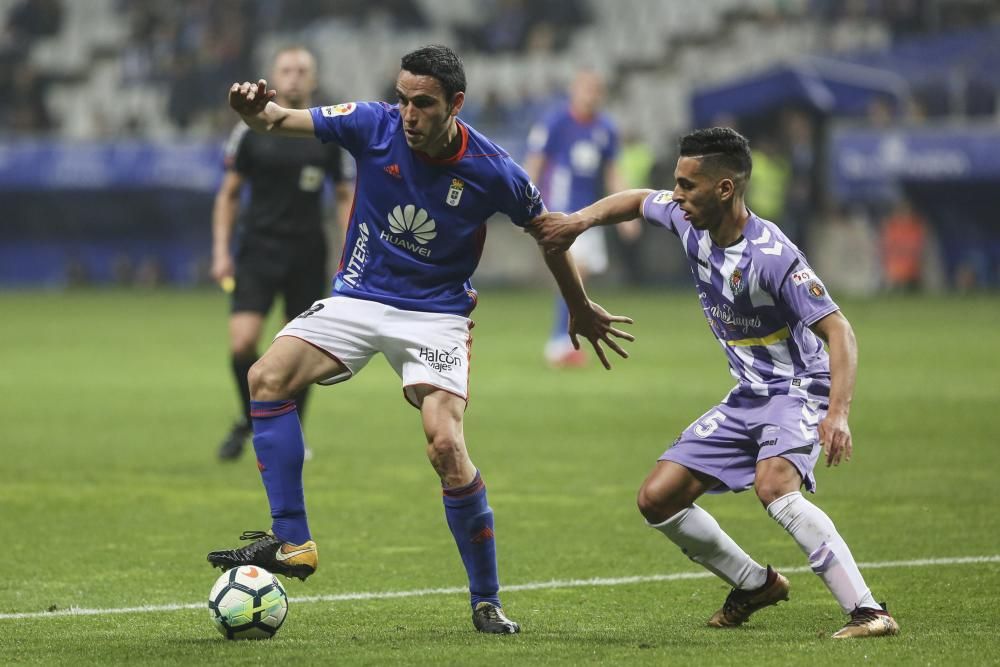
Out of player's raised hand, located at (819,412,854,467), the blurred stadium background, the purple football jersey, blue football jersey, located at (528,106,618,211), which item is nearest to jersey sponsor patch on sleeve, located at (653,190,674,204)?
the purple football jersey

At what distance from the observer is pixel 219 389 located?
14.1 metres

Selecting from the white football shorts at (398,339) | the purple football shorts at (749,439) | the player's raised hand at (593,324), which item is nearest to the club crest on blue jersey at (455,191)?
the white football shorts at (398,339)

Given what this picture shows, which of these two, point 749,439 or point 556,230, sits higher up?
point 556,230

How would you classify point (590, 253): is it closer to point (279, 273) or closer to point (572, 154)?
Answer: point (572, 154)

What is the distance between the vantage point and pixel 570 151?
15492 millimetres

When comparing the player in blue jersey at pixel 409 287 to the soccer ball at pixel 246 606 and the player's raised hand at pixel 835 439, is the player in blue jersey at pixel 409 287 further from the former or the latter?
the player's raised hand at pixel 835 439

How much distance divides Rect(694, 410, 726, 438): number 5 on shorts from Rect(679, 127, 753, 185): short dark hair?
80 cm

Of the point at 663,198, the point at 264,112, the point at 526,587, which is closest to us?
the point at 264,112

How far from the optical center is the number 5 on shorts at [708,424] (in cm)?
562

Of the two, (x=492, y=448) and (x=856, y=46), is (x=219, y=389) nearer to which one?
(x=492, y=448)

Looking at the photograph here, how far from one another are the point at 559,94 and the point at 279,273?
20805mm

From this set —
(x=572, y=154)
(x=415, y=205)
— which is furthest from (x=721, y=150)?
(x=572, y=154)

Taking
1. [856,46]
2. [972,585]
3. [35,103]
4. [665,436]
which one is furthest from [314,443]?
[35,103]

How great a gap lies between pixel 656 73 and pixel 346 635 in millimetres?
26098
